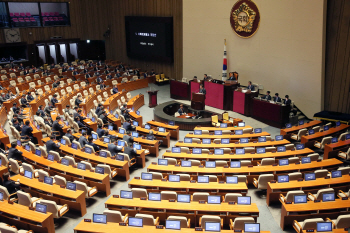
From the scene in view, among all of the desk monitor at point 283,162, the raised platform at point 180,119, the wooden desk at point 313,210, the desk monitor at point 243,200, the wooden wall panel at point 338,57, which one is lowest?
the raised platform at point 180,119

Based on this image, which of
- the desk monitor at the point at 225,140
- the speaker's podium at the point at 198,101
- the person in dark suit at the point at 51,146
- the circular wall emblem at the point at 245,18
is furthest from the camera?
the circular wall emblem at the point at 245,18

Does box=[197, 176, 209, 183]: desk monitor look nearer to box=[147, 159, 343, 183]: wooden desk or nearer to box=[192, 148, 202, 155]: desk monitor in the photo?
box=[147, 159, 343, 183]: wooden desk

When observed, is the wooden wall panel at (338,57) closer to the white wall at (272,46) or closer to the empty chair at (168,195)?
the white wall at (272,46)

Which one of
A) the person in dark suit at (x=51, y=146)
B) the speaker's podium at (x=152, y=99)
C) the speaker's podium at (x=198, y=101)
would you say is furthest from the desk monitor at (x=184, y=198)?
the speaker's podium at (x=152, y=99)

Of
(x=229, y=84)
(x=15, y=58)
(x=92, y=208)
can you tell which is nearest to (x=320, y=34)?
(x=229, y=84)

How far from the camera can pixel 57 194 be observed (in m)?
7.73

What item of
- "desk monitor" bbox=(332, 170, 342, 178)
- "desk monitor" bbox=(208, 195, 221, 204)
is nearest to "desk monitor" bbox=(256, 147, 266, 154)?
"desk monitor" bbox=(332, 170, 342, 178)

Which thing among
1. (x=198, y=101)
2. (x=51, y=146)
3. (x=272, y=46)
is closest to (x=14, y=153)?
(x=51, y=146)

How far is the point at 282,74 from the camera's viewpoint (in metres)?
16.0

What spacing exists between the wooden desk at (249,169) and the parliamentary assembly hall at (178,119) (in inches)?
1.6

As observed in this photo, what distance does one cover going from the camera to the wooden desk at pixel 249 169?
28.5 ft

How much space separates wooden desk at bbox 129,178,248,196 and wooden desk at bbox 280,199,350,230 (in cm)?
108

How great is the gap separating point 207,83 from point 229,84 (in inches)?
50.8

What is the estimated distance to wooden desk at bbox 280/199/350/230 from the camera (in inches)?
267
